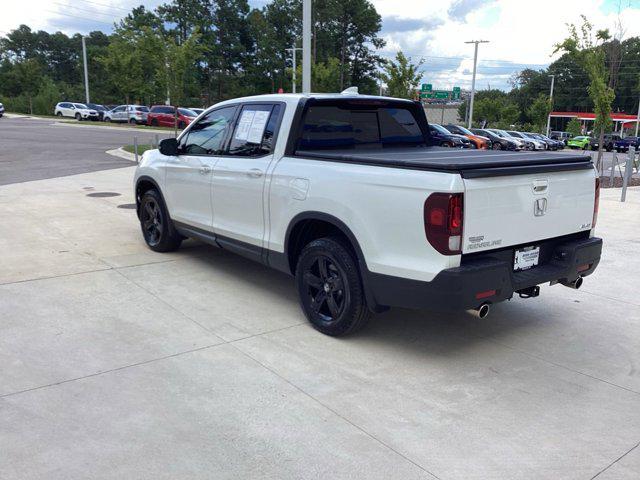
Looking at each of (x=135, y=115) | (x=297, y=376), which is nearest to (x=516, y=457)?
(x=297, y=376)

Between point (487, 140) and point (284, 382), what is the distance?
3425 centimetres

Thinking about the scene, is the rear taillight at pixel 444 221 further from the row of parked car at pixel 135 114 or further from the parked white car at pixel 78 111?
the parked white car at pixel 78 111

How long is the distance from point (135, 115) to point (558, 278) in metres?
43.3

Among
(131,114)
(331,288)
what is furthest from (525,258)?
(131,114)

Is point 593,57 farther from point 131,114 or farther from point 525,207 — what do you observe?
point 131,114

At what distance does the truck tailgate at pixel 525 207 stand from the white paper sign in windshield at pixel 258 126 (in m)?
2.28

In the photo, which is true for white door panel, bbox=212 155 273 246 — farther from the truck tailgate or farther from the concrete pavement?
the truck tailgate

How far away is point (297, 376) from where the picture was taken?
3.89m

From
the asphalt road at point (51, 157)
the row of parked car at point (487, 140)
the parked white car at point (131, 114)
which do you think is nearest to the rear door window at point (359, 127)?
the asphalt road at point (51, 157)

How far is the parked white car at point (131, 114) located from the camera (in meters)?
43.2

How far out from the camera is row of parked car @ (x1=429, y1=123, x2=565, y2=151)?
31938 mm

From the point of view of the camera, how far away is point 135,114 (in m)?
43.4

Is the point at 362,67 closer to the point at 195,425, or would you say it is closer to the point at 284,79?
the point at 284,79

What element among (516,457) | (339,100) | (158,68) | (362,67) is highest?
(362,67)
